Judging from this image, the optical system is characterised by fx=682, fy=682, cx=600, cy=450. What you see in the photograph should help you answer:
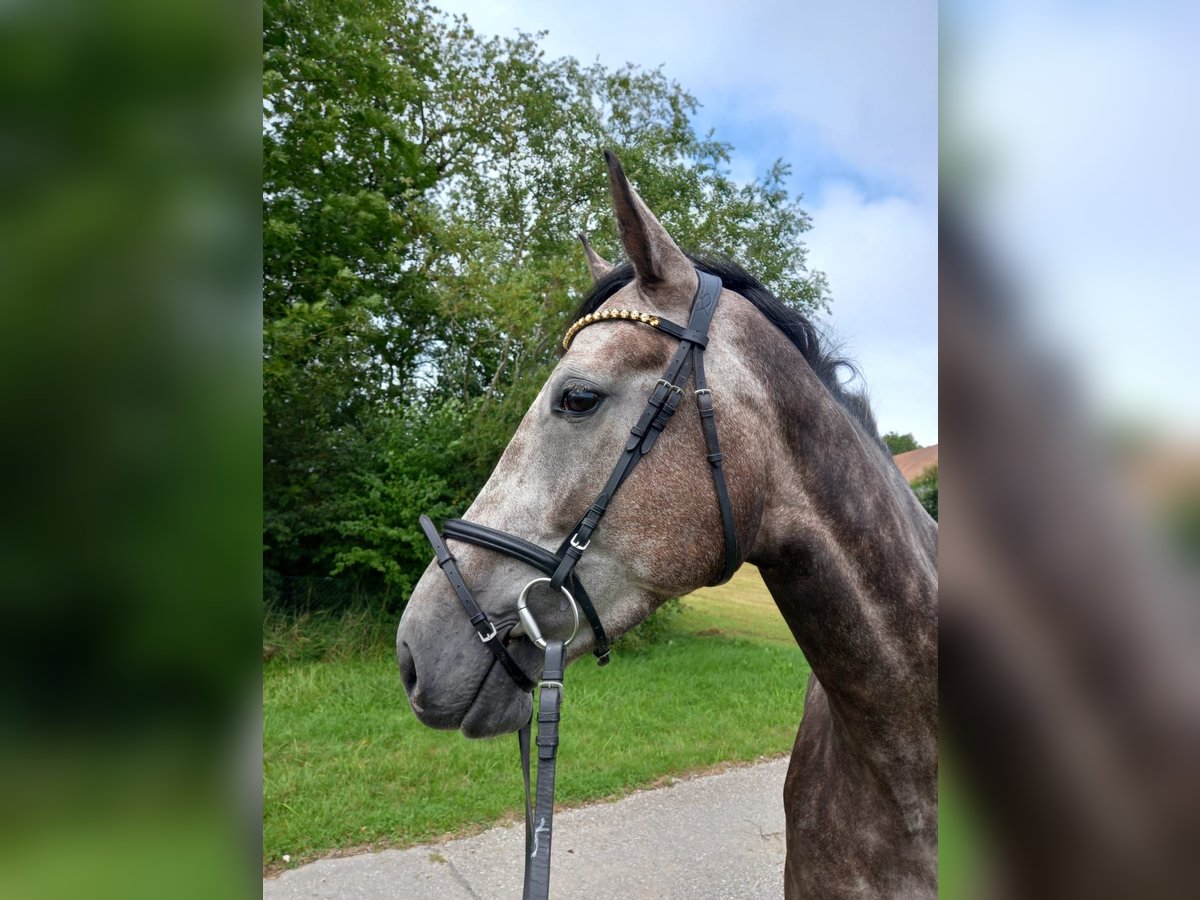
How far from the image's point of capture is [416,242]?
10.6 m

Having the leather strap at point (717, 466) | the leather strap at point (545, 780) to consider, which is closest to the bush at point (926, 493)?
the leather strap at point (717, 466)

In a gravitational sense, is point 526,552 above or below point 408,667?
above

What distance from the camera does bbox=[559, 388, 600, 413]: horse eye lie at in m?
1.65

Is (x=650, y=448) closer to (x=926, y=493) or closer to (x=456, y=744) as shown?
(x=926, y=493)

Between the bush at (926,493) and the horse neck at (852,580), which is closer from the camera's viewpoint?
the horse neck at (852,580)

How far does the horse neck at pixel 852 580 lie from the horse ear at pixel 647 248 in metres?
0.37

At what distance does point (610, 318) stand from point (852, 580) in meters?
0.87

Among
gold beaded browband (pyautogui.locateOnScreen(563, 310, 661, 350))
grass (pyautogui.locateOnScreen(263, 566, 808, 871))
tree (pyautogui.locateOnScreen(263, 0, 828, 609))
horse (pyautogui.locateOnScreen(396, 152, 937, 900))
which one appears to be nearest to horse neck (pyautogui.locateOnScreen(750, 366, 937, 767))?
horse (pyautogui.locateOnScreen(396, 152, 937, 900))

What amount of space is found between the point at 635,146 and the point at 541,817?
10029mm

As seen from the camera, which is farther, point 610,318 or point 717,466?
point 610,318

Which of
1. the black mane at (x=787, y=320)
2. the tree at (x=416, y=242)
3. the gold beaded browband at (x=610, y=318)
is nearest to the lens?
the gold beaded browband at (x=610, y=318)

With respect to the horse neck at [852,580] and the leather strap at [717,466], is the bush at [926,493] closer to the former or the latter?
the horse neck at [852,580]

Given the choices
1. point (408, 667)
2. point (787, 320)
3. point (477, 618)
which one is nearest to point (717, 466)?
point (787, 320)

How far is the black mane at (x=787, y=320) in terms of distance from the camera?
1863mm
